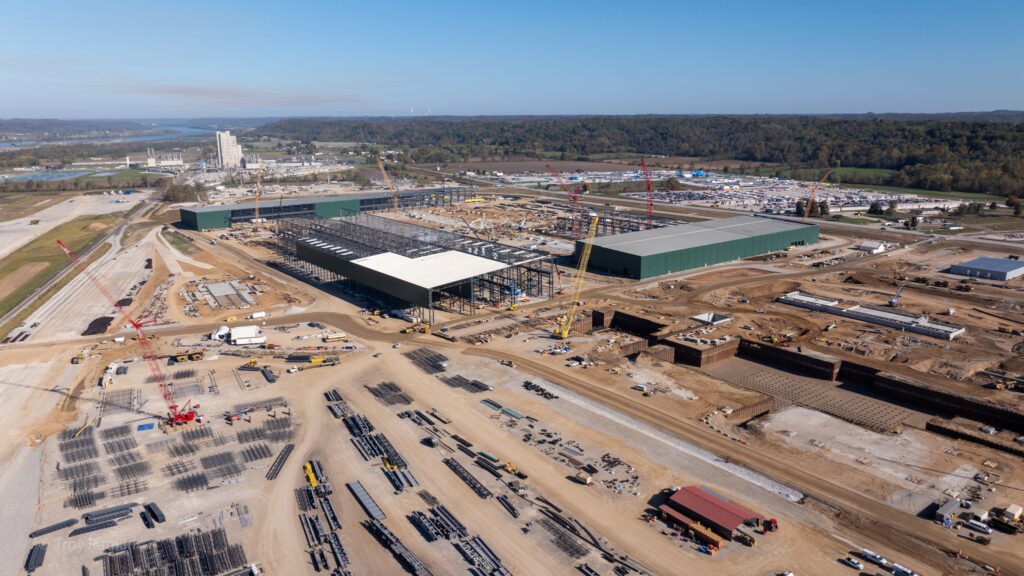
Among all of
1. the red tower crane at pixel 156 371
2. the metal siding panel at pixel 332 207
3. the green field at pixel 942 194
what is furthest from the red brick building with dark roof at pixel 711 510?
the green field at pixel 942 194

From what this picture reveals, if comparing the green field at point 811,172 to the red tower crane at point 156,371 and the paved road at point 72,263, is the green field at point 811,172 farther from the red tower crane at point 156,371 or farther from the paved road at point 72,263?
the paved road at point 72,263

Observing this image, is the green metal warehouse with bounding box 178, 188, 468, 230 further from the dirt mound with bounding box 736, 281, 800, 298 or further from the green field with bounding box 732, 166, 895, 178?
the green field with bounding box 732, 166, 895, 178

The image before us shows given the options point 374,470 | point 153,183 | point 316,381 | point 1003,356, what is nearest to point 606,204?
point 1003,356

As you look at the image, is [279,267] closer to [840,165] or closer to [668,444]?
[668,444]

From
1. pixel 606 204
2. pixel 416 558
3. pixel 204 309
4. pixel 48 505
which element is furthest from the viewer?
pixel 606 204

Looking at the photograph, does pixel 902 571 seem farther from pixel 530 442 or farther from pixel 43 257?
pixel 43 257

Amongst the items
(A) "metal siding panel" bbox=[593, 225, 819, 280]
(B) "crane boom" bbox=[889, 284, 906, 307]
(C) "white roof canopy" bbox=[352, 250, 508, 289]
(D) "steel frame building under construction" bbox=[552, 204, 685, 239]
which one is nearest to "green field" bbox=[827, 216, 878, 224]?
(D) "steel frame building under construction" bbox=[552, 204, 685, 239]
